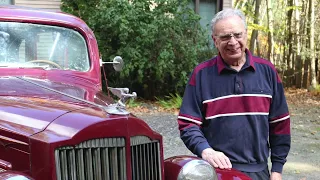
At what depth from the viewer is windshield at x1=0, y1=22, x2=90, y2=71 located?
372 cm

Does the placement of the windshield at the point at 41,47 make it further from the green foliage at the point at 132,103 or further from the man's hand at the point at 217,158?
the green foliage at the point at 132,103

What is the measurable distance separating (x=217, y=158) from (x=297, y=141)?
577 cm

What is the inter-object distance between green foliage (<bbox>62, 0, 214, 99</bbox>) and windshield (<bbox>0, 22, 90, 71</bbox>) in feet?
20.9

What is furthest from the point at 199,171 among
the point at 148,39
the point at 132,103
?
the point at 148,39

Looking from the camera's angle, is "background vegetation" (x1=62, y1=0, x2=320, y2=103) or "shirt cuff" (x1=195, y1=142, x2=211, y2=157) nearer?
"shirt cuff" (x1=195, y1=142, x2=211, y2=157)

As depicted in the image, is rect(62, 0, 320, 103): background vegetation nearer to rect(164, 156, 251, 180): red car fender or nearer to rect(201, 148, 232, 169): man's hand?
rect(164, 156, 251, 180): red car fender

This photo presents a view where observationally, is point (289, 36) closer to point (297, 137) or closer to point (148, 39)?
point (148, 39)

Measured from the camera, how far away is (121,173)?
2.46 meters

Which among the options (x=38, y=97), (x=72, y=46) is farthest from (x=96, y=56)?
(x=38, y=97)

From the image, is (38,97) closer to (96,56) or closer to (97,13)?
(96,56)

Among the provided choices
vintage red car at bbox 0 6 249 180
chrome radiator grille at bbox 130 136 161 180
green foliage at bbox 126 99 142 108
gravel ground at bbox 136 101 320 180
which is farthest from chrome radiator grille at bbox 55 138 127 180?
green foliage at bbox 126 99 142 108

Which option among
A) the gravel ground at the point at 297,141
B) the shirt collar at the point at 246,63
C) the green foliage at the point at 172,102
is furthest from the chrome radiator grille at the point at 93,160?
the green foliage at the point at 172,102

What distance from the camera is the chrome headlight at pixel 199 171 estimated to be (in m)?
2.61

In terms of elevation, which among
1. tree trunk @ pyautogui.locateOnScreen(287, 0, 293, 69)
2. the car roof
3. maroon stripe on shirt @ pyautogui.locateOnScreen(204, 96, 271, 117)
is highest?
the car roof
